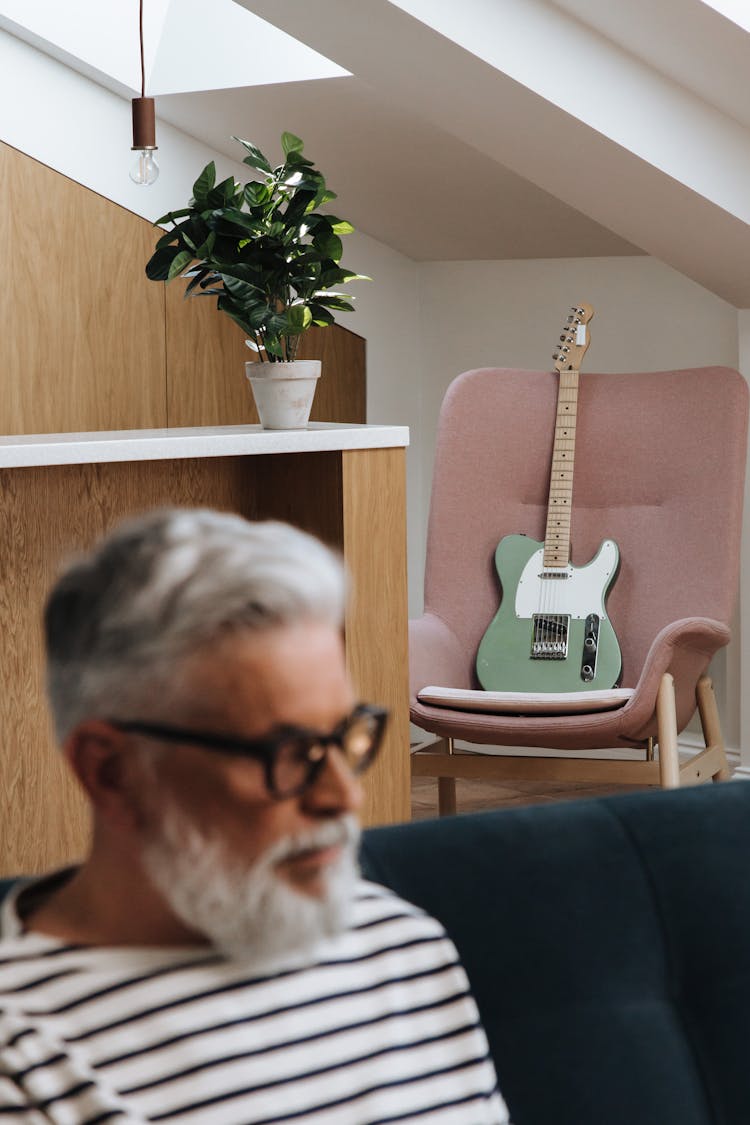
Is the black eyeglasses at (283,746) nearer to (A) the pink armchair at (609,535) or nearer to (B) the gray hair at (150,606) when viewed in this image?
(B) the gray hair at (150,606)

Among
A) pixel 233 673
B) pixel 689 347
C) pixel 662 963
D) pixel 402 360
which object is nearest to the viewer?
pixel 233 673

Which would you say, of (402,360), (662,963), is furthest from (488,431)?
(662,963)

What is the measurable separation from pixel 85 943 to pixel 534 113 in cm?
257

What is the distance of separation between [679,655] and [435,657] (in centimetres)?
56

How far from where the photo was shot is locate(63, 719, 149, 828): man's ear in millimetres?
729

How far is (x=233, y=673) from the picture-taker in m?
0.72

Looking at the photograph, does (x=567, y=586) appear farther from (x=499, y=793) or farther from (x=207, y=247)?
(x=207, y=247)

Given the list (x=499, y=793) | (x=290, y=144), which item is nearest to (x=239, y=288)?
(x=290, y=144)

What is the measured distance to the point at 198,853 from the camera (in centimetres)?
74

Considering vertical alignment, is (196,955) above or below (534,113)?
below

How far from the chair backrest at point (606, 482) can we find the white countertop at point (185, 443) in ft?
2.02

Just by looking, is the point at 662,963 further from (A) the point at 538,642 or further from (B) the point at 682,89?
(B) the point at 682,89

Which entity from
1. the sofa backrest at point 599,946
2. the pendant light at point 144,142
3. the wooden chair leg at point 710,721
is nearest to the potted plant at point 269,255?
the pendant light at point 144,142

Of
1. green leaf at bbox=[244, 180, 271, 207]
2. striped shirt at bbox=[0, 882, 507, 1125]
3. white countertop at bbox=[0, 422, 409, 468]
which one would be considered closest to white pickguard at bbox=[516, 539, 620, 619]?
white countertop at bbox=[0, 422, 409, 468]
